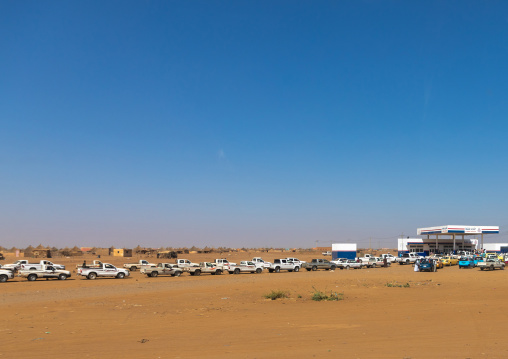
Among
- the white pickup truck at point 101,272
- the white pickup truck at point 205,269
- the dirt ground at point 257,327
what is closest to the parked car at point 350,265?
the white pickup truck at point 205,269

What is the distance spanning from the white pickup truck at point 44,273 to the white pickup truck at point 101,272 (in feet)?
4.57

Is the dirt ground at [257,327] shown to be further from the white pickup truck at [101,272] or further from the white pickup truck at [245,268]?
the white pickup truck at [245,268]

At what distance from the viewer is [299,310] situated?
1825 centimetres

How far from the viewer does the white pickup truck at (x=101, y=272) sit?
3913 cm

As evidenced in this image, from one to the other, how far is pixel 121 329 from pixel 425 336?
9.25m

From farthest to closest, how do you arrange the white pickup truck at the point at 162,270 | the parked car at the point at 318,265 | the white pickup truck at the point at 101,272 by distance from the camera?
the parked car at the point at 318,265, the white pickup truck at the point at 162,270, the white pickup truck at the point at 101,272

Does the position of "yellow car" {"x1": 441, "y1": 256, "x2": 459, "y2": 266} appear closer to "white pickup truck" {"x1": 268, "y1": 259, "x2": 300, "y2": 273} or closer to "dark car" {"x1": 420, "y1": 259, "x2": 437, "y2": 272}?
"dark car" {"x1": 420, "y1": 259, "x2": 437, "y2": 272}

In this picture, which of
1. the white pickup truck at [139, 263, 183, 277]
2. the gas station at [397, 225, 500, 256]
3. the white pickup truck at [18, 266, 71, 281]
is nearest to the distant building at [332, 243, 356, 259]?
the gas station at [397, 225, 500, 256]

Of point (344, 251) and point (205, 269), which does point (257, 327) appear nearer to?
point (205, 269)

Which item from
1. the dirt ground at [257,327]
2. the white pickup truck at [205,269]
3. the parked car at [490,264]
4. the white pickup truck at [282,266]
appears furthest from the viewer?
the white pickup truck at [282,266]

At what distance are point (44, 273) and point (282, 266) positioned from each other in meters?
24.5

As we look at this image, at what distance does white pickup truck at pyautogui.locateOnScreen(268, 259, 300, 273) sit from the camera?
4944 cm

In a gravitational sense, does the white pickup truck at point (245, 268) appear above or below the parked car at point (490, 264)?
below

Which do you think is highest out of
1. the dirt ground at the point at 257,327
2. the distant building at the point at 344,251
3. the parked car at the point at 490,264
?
the dirt ground at the point at 257,327
